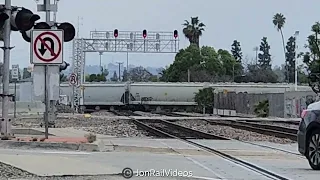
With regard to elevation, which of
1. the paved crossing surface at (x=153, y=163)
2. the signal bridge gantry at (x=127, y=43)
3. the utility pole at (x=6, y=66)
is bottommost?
the paved crossing surface at (x=153, y=163)

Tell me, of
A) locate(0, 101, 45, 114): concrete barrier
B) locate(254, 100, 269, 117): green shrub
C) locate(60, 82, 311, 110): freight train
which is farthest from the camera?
locate(60, 82, 311, 110): freight train

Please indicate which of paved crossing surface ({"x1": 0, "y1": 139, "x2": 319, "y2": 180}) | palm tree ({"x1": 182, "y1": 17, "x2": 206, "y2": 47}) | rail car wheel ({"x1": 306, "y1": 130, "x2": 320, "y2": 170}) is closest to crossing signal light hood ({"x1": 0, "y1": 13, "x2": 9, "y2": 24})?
paved crossing surface ({"x1": 0, "y1": 139, "x2": 319, "y2": 180})

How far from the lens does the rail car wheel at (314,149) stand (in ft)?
44.2

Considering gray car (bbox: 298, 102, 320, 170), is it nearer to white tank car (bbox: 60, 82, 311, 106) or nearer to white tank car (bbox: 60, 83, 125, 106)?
white tank car (bbox: 60, 82, 311, 106)

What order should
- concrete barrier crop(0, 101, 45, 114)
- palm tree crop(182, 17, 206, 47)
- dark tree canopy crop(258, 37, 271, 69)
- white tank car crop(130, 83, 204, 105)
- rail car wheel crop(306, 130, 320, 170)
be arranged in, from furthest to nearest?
dark tree canopy crop(258, 37, 271, 69) < palm tree crop(182, 17, 206, 47) < white tank car crop(130, 83, 204, 105) < concrete barrier crop(0, 101, 45, 114) < rail car wheel crop(306, 130, 320, 170)

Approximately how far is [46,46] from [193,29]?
121 m

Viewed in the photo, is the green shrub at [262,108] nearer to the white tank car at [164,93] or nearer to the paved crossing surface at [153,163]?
the white tank car at [164,93]

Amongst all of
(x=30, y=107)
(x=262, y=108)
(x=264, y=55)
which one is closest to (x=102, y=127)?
(x=30, y=107)

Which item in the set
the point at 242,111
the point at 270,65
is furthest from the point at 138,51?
the point at 270,65

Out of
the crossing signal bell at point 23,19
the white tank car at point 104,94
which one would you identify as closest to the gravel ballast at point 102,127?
the crossing signal bell at point 23,19

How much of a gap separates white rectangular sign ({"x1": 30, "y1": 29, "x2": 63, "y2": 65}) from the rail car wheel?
22.7ft

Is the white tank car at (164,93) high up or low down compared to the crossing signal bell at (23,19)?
down

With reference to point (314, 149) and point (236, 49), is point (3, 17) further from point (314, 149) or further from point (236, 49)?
point (236, 49)

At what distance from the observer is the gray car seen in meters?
13.5
